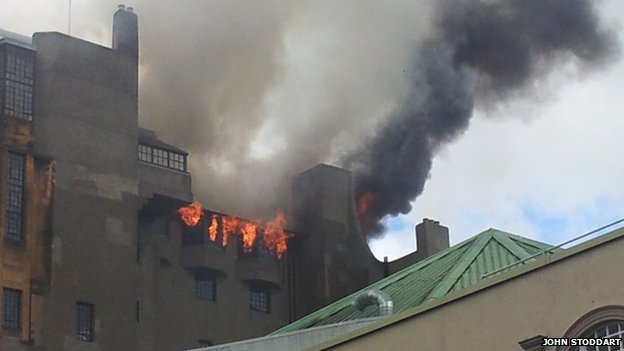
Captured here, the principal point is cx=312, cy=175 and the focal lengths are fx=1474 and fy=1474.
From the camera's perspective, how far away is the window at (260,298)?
8300cm

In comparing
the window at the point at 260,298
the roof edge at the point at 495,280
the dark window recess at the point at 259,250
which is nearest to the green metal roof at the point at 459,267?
the roof edge at the point at 495,280

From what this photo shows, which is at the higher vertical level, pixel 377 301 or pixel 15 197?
pixel 15 197

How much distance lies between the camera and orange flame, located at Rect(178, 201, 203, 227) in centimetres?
7994

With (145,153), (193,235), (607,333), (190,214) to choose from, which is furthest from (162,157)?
(607,333)

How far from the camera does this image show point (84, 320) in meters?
70.2

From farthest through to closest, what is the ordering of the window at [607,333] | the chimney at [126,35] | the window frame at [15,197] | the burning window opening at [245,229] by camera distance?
the burning window opening at [245,229] < the chimney at [126,35] < the window frame at [15,197] < the window at [607,333]

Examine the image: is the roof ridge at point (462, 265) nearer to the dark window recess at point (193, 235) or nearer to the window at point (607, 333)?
the window at point (607, 333)

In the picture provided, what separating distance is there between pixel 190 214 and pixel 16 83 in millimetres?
13336

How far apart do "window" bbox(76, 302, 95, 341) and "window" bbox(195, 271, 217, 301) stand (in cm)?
1061

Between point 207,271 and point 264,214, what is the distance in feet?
21.7

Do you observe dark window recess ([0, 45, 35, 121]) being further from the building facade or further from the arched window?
the arched window

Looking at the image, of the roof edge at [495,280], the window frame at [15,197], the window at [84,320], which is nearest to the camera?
the roof edge at [495,280]

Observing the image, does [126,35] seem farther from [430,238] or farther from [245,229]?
[430,238]

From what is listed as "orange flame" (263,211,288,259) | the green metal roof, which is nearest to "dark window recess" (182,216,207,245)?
"orange flame" (263,211,288,259)
